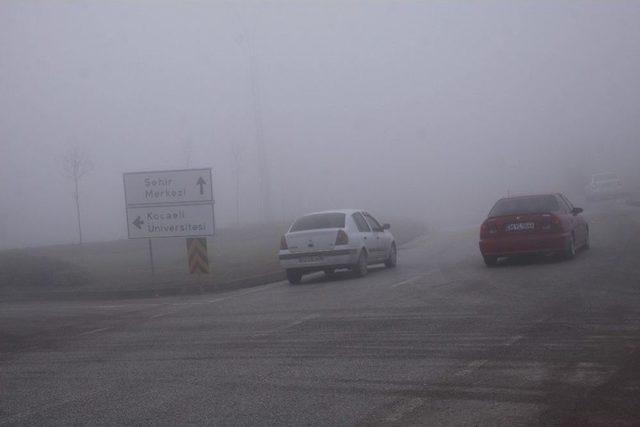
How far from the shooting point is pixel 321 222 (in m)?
19.8

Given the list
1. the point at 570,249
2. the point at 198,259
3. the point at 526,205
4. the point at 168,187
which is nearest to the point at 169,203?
the point at 168,187

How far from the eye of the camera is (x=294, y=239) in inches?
755

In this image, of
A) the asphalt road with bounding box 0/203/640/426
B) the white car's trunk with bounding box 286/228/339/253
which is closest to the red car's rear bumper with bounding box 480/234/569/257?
the asphalt road with bounding box 0/203/640/426

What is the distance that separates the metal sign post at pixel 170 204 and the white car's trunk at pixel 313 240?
13.1 feet

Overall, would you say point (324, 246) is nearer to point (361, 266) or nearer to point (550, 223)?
point (361, 266)

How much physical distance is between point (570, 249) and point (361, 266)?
4534 mm

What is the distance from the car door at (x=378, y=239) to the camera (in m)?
20.7

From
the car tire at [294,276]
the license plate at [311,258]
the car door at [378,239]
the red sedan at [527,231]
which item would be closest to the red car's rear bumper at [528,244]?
the red sedan at [527,231]

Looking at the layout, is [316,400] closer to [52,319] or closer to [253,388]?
[253,388]

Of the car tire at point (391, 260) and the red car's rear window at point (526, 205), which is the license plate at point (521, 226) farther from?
the car tire at point (391, 260)

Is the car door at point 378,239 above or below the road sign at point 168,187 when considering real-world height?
below

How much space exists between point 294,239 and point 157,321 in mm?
5799

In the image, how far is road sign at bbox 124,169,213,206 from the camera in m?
22.8

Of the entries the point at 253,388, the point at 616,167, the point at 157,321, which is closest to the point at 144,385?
the point at 253,388
